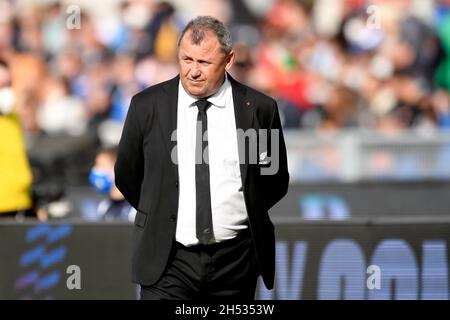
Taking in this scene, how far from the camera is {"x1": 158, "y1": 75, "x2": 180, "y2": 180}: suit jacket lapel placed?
20.4 feet

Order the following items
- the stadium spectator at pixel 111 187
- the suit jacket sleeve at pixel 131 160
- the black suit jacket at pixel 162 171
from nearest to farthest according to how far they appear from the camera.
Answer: the black suit jacket at pixel 162 171 → the suit jacket sleeve at pixel 131 160 → the stadium spectator at pixel 111 187

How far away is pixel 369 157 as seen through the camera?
13789 mm

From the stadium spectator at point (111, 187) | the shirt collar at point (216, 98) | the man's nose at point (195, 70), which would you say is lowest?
the stadium spectator at point (111, 187)

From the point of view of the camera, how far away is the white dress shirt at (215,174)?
6.20 metres

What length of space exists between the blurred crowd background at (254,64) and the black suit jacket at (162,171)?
7.89 meters

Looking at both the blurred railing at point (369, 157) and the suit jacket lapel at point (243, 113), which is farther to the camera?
the blurred railing at point (369, 157)

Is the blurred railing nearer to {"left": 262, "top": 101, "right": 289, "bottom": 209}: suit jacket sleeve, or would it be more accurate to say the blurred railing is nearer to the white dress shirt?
{"left": 262, "top": 101, "right": 289, "bottom": 209}: suit jacket sleeve

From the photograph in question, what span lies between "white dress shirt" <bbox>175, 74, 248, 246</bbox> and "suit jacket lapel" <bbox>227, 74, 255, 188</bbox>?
3 cm

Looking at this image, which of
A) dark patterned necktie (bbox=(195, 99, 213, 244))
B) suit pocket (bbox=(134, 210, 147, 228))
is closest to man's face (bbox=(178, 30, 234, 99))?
dark patterned necktie (bbox=(195, 99, 213, 244))

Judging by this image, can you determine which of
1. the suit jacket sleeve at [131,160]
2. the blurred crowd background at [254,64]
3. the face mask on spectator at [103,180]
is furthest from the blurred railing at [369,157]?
the suit jacket sleeve at [131,160]

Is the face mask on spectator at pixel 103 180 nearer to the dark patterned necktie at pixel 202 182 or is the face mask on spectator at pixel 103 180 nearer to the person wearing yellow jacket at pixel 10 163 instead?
the person wearing yellow jacket at pixel 10 163

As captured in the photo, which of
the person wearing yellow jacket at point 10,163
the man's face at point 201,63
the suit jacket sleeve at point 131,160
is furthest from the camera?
the person wearing yellow jacket at point 10,163

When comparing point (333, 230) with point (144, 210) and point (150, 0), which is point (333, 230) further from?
point (150, 0)

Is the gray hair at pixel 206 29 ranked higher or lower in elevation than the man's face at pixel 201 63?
higher
